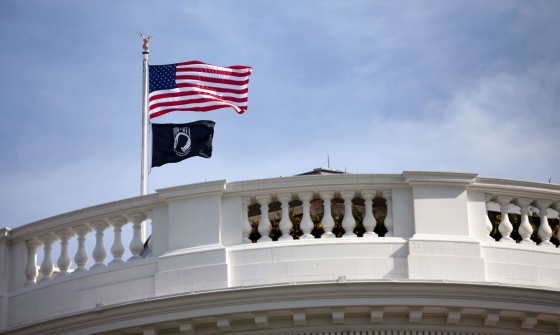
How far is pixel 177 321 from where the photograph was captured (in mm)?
18031

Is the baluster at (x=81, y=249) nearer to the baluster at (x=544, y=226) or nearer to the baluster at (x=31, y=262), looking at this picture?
the baluster at (x=31, y=262)

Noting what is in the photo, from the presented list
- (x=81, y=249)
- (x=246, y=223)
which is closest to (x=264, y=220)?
(x=246, y=223)

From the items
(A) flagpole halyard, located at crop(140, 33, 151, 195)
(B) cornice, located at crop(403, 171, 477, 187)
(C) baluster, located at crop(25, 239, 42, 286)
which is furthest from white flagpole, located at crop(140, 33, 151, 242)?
(B) cornice, located at crop(403, 171, 477, 187)

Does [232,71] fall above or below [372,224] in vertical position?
above

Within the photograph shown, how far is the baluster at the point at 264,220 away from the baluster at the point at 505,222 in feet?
11.8

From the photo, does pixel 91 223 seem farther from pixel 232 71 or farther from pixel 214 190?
pixel 232 71

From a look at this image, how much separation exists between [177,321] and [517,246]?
5.29 metres

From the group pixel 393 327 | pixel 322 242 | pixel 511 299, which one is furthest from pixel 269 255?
pixel 511 299

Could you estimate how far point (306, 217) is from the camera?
18812 millimetres

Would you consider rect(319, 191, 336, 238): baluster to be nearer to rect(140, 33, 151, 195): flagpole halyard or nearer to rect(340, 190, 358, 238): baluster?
rect(340, 190, 358, 238): baluster

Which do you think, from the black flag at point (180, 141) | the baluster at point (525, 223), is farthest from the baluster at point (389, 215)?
the black flag at point (180, 141)

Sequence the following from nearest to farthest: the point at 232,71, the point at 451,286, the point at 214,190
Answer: the point at 451,286
the point at 214,190
the point at 232,71

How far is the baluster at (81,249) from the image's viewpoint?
19.6 meters

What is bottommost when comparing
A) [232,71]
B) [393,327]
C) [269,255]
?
[393,327]
